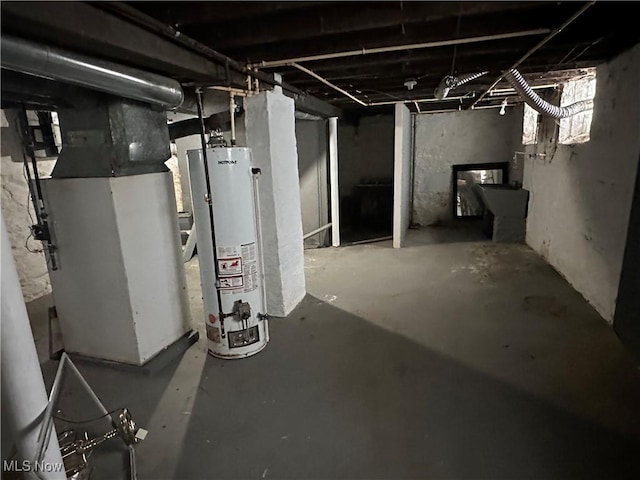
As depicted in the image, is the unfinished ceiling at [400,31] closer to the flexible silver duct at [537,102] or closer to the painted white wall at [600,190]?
the flexible silver duct at [537,102]

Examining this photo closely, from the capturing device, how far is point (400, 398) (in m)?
2.01

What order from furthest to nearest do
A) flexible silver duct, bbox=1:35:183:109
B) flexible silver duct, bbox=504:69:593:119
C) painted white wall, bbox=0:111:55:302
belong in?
painted white wall, bbox=0:111:55:302
flexible silver duct, bbox=504:69:593:119
flexible silver duct, bbox=1:35:183:109

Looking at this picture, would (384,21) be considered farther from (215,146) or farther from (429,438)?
(429,438)

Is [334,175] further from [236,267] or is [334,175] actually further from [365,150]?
[236,267]

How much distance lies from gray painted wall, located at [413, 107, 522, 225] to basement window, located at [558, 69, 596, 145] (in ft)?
6.13

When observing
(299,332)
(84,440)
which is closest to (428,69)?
(299,332)

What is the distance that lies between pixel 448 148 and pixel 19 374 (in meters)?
6.30

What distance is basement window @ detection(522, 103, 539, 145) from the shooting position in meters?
4.96

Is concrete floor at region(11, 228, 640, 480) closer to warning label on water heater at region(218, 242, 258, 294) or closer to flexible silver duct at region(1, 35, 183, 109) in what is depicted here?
warning label on water heater at region(218, 242, 258, 294)

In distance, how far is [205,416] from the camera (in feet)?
6.37

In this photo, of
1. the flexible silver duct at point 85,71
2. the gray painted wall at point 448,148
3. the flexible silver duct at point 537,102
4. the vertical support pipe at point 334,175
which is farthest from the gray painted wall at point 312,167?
the flexible silver duct at point 85,71

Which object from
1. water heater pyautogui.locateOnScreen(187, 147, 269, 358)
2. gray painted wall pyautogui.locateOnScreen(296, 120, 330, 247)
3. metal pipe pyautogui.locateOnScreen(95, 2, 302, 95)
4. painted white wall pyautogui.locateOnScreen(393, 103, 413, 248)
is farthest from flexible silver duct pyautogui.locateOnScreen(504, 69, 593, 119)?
gray painted wall pyautogui.locateOnScreen(296, 120, 330, 247)

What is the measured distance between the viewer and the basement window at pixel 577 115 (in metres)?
3.35

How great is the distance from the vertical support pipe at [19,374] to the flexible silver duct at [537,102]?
3.22 meters
